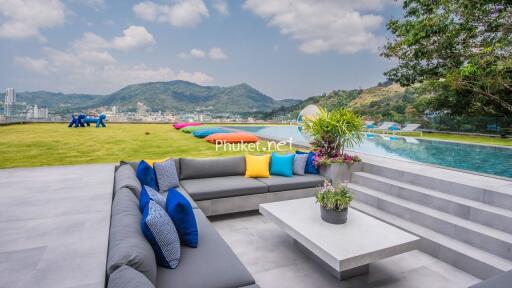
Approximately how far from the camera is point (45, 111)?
13.3 metres

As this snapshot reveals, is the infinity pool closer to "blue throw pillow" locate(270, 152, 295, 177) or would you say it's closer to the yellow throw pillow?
"blue throw pillow" locate(270, 152, 295, 177)

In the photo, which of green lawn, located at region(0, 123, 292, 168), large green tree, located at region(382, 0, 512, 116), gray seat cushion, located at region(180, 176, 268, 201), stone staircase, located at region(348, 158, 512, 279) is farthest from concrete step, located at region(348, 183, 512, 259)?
large green tree, located at region(382, 0, 512, 116)

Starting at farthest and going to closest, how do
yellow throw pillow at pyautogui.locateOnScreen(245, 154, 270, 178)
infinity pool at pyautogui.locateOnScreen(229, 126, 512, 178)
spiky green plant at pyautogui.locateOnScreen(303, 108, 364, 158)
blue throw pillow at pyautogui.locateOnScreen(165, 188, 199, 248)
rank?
infinity pool at pyautogui.locateOnScreen(229, 126, 512, 178)
spiky green plant at pyautogui.locateOnScreen(303, 108, 364, 158)
yellow throw pillow at pyautogui.locateOnScreen(245, 154, 270, 178)
blue throw pillow at pyautogui.locateOnScreen(165, 188, 199, 248)

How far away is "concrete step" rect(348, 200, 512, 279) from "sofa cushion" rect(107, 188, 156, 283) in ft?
8.68

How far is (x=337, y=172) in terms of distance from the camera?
4.61 meters

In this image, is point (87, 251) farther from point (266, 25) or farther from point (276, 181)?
point (266, 25)

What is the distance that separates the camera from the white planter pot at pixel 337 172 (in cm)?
459

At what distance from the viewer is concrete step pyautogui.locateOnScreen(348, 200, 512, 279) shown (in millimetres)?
2506

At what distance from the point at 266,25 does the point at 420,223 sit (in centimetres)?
1489

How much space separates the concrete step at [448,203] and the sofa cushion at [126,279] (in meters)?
3.54

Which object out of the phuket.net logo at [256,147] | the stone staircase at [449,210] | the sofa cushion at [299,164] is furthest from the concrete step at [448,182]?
the phuket.net logo at [256,147]

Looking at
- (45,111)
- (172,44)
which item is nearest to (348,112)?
(45,111)

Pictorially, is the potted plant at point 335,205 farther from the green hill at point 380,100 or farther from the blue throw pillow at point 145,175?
the green hill at point 380,100

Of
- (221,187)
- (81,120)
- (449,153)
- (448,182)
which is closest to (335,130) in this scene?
(448,182)
